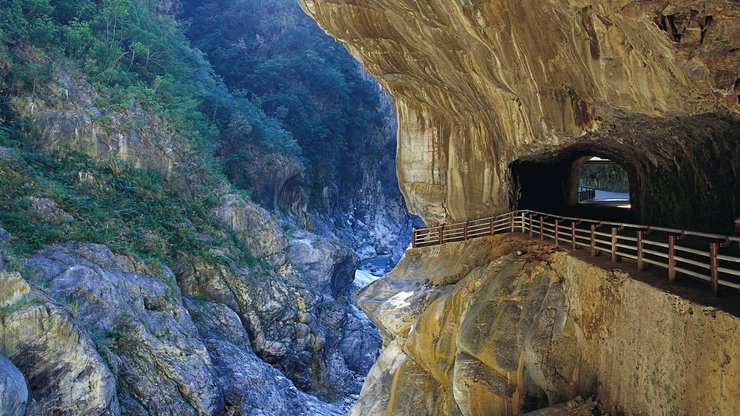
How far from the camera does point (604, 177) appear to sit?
51.6m

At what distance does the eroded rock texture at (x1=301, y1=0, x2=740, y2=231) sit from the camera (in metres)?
7.09

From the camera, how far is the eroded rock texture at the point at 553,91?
709 centimetres

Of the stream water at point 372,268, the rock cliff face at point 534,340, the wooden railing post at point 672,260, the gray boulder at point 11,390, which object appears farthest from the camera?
the stream water at point 372,268

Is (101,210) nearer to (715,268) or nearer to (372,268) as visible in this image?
(715,268)

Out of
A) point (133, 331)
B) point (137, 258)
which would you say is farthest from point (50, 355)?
point (137, 258)

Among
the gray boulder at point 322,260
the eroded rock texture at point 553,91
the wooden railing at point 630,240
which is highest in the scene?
the eroded rock texture at point 553,91

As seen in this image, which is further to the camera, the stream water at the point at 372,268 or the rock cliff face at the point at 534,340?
the stream water at the point at 372,268

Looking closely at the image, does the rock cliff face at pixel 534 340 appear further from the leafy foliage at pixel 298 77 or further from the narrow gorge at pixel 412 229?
the leafy foliage at pixel 298 77

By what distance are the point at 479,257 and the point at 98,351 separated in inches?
427

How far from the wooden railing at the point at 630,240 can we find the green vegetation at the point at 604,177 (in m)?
33.7

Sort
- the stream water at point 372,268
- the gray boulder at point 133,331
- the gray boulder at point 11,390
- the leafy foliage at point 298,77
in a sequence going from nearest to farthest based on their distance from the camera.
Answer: the gray boulder at point 11,390
the gray boulder at point 133,331
the stream water at point 372,268
the leafy foliage at point 298,77

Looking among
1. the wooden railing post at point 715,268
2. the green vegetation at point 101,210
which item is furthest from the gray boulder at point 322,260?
the wooden railing post at point 715,268

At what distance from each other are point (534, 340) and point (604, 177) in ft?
155

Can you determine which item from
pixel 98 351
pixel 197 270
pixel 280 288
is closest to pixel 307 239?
pixel 280 288
